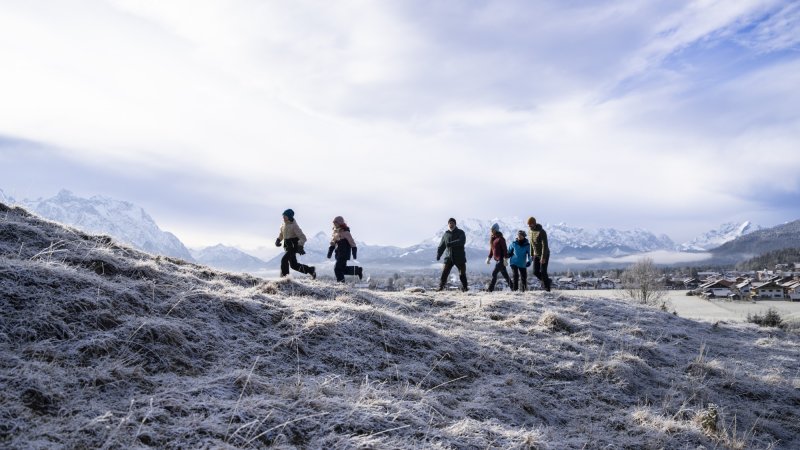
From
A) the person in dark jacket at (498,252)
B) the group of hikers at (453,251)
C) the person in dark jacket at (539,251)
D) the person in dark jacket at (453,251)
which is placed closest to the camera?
the group of hikers at (453,251)

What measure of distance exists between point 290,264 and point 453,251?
6.10 m

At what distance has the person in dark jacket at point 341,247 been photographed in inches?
617

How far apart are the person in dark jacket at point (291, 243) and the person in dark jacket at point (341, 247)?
1.16 m

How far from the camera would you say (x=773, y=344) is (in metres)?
15.8

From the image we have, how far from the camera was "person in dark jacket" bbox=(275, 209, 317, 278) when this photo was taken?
47.4ft

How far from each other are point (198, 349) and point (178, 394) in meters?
1.53

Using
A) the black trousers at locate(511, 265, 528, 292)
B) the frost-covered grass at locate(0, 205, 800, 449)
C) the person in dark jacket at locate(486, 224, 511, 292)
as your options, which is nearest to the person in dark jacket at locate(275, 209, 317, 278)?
the frost-covered grass at locate(0, 205, 800, 449)

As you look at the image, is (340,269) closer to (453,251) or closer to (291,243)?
(291,243)

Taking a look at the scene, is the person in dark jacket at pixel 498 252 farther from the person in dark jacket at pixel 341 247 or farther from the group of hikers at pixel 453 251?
the person in dark jacket at pixel 341 247

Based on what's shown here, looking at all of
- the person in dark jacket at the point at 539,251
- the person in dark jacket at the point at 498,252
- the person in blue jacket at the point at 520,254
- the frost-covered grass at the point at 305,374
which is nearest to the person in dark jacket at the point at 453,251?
the person in dark jacket at the point at 498,252

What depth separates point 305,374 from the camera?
6.36 m

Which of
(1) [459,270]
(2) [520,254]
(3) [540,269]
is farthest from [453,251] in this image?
(3) [540,269]

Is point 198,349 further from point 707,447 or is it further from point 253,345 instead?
point 707,447

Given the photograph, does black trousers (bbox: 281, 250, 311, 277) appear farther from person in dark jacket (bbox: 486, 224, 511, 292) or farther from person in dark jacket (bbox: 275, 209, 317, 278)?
person in dark jacket (bbox: 486, 224, 511, 292)
